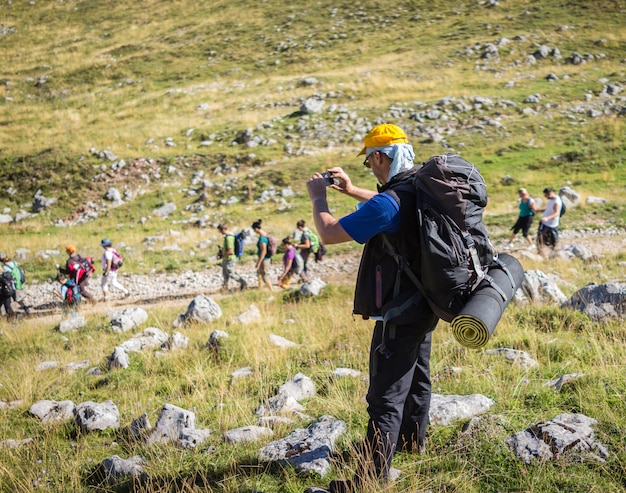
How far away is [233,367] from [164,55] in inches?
1774

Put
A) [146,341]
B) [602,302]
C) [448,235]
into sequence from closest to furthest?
[448,235]
[602,302]
[146,341]

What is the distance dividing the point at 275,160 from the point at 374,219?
2235 cm

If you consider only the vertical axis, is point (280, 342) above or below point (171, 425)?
below

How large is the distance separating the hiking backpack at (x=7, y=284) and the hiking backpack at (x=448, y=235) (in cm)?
1158

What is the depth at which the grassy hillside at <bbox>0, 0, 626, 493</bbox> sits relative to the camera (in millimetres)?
4145

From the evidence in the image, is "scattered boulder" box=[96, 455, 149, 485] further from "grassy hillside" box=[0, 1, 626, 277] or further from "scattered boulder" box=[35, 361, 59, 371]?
"grassy hillside" box=[0, 1, 626, 277]

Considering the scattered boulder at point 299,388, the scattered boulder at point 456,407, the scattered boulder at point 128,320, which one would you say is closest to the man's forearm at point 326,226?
the scattered boulder at point 456,407

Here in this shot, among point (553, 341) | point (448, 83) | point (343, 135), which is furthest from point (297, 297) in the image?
point (448, 83)

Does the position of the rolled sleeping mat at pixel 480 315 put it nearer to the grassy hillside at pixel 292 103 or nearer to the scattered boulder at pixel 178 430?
the scattered boulder at pixel 178 430

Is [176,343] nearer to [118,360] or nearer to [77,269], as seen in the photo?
[118,360]

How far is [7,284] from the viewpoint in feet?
39.6

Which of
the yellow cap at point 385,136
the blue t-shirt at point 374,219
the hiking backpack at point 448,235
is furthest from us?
the yellow cap at point 385,136

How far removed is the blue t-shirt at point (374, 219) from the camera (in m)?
3.07

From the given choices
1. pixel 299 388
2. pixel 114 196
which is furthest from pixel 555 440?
pixel 114 196
